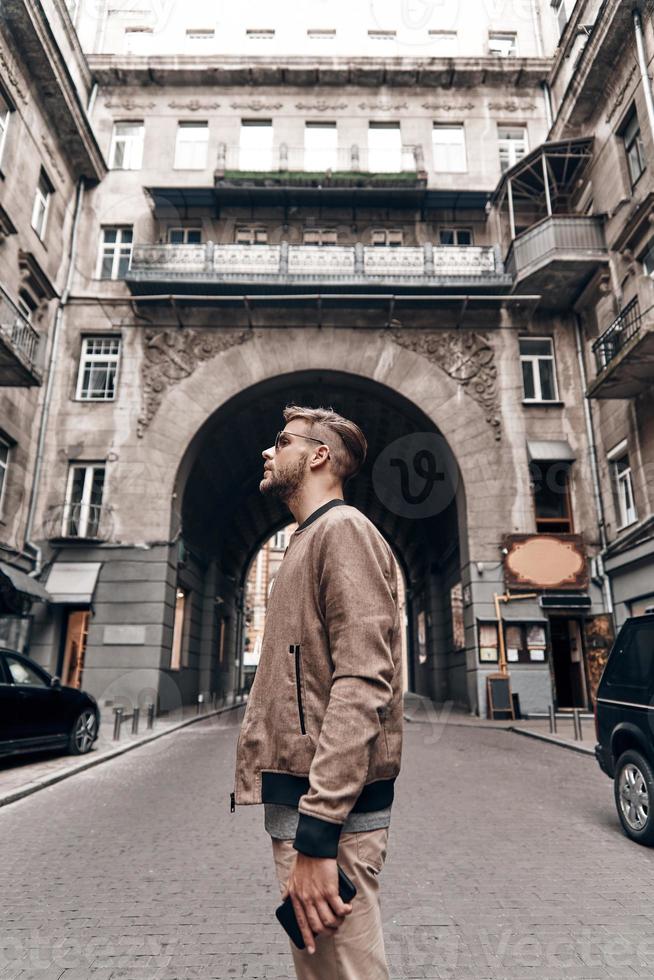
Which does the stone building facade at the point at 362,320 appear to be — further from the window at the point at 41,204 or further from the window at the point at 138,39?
the window at the point at 41,204

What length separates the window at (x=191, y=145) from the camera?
24.7 m

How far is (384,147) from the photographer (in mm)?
25266

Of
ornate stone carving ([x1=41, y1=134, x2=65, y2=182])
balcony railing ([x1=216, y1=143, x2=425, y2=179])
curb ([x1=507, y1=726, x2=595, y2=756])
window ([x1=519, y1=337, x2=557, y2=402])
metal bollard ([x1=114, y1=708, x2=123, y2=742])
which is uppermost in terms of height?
balcony railing ([x1=216, y1=143, x2=425, y2=179])

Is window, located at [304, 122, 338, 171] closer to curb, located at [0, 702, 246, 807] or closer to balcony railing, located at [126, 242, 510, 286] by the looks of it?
balcony railing, located at [126, 242, 510, 286]

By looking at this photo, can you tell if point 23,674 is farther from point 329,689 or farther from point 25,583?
point 329,689

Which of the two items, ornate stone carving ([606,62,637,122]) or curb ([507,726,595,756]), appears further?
ornate stone carving ([606,62,637,122])

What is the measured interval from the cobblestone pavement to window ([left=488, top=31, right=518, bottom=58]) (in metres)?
29.2

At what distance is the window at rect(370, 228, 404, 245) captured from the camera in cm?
2434

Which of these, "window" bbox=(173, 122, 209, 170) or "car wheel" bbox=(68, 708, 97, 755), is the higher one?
"window" bbox=(173, 122, 209, 170)

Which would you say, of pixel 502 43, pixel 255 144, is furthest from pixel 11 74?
pixel 502 43

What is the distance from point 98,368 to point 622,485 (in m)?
17.4

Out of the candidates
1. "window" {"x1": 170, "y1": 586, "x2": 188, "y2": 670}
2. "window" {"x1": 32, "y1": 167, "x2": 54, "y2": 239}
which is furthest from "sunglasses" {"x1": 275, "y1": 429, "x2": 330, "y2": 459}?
"window" {"x1": 32, "y1": 167, "x2": 54, "y2": 239}

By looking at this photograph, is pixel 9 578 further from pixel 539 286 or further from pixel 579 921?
pixel 539 286

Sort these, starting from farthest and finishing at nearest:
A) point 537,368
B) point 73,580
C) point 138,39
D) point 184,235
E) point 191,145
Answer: point 138,39 < point 191,145 < point 184,235 < point 537,368 < point 73,580
